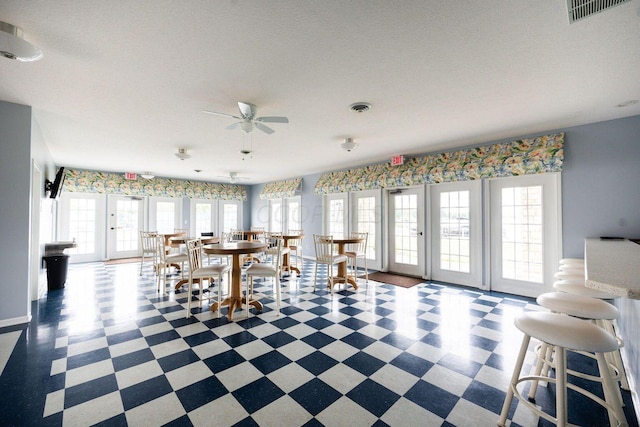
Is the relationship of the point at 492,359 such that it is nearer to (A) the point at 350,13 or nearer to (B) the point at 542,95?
(B) the point at 542,95

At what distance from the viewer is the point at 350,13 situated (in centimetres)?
169

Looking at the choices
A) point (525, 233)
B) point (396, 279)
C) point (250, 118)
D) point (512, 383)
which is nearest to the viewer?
point (512, 383)

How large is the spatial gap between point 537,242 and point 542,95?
234cm

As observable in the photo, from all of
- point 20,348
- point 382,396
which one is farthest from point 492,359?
point 20,348

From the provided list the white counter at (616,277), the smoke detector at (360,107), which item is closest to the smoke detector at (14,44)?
the smoke detector at (360,107)

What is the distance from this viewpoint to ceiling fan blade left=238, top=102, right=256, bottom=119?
2.81m

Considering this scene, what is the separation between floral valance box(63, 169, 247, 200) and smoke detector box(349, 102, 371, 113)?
7169mm

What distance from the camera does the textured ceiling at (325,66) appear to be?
1.69 m

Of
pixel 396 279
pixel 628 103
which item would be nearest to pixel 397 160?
pixel 396 279

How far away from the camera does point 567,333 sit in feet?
4.47

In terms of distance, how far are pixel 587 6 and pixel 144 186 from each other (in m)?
9.12

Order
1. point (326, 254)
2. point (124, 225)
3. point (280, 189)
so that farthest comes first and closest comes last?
point (280, 189)
point (124, 225)
point (326, 254)

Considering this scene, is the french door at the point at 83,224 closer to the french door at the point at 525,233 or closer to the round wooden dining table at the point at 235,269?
the round wooden dining table at the point at 235,269

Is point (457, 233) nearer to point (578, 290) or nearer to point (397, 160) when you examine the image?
point (397, 160)
